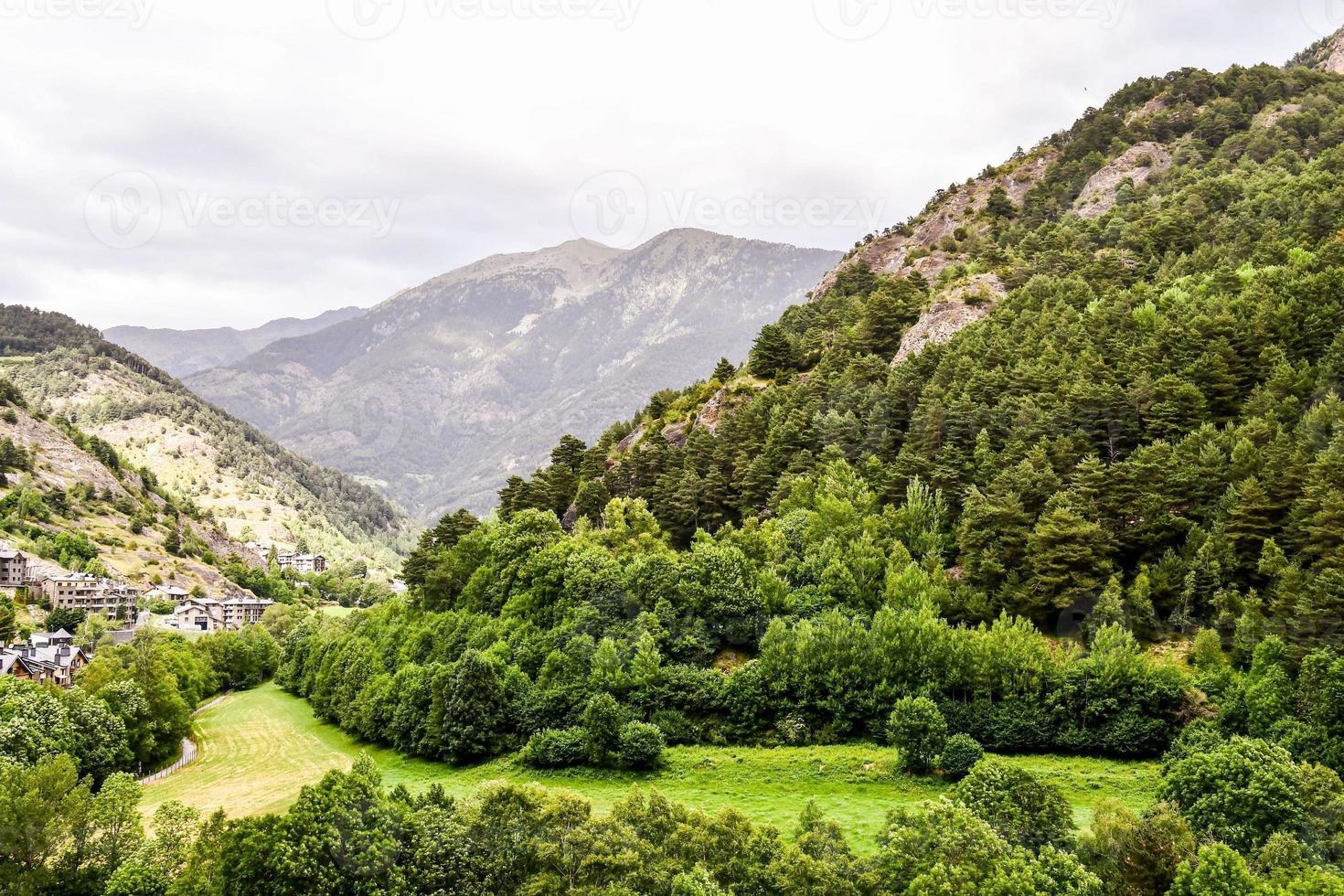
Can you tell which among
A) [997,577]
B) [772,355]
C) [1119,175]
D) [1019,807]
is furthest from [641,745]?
[1119,175]

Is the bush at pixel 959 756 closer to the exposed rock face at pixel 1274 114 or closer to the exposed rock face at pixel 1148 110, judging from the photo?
the exposed rock face at pixel 1274 114

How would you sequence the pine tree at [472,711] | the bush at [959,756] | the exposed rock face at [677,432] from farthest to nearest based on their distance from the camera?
the exposed rock face at [677,432], the pine tree at [472,711], the bush at [959,756]

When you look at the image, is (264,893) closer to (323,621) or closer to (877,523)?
(877,523)

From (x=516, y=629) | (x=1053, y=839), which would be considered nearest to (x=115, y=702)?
(x=516, y=629)

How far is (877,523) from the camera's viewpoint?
63.8 meters

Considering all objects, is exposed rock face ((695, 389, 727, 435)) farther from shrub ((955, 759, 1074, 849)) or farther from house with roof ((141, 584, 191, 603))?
house with roof ((141, 584, 191, 603))

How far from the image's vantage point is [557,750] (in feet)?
171

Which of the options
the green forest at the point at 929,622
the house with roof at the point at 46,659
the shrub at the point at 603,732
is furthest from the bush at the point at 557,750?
the house with roof at the point at 46,659

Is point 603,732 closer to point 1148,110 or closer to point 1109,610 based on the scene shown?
point 1109,610

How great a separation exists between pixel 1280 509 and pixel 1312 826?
26935mm

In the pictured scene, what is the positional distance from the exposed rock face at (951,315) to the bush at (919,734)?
178 ft

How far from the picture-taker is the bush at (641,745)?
49594 millimetres

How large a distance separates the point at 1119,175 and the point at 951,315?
1882 inches

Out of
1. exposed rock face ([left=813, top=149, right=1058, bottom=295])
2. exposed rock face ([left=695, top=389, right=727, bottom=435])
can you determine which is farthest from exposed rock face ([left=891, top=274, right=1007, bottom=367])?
exposed rock face ([left=813, top=149, right=1058, bottom=295])
